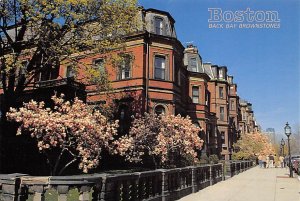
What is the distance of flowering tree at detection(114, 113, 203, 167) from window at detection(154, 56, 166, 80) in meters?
4.70

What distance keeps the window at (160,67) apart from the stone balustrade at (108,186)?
13083 mm

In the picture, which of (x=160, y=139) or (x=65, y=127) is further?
(x=160, y=139)

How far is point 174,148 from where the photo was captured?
2200 cm

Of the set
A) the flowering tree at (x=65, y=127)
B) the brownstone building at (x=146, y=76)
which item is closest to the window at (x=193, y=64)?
the brownstone building at (x=146, y=76)

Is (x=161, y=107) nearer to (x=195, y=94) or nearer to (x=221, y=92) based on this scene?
(x=195, y=94)

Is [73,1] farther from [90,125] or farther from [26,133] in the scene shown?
[26,133]

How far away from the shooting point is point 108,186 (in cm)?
726

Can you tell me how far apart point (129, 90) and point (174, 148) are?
6369 millimetres

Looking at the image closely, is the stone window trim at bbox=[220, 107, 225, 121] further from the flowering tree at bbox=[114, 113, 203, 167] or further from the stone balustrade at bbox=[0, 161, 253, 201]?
the stone balustrade at bbox=[0, 161, 253, 201]

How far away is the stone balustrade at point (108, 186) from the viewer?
6.20 metres

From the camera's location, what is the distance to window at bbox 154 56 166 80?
86.5ft

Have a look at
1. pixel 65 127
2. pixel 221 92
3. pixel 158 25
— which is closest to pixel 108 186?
pixel 65 127

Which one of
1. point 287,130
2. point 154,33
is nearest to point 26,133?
point 154,33

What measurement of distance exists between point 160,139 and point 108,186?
13.4m
